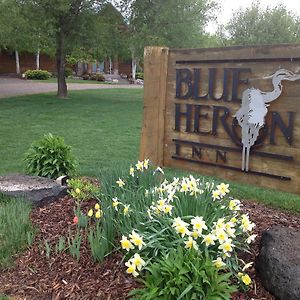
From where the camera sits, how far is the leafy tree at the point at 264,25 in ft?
81.4

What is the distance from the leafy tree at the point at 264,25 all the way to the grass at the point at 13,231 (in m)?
22.7

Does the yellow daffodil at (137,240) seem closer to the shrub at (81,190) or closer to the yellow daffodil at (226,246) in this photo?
the yellow daffodil at (226,246)

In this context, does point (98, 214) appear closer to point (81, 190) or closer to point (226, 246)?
point (226, 246)

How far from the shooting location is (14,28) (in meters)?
15.7

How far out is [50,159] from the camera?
4961 mm

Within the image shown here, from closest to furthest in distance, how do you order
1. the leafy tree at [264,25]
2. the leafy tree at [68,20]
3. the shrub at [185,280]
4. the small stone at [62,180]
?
the shrub at [185,280] < the small stone at [62,180] < the leafy tree at [68,20] < the leafy tree at [264,25]

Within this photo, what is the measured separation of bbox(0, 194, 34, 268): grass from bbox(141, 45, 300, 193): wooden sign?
4.33ft

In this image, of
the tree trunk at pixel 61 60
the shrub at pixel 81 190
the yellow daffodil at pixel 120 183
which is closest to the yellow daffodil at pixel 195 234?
the yellow daffodil at pixel 120 183

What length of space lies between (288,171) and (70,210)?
6.58ft

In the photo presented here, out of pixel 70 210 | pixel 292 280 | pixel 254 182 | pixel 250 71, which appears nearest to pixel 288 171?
pixel 254 182

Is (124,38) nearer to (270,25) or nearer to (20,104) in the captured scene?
(20,104)

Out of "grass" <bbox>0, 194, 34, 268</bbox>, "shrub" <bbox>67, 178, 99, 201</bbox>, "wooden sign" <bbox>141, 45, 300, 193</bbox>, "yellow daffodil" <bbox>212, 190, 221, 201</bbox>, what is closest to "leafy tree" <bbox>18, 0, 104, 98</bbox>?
"shrub" <bbox>67, 178, 99, 201</bbox>

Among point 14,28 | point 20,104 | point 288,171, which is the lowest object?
point 20,104

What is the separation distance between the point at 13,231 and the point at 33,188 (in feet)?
3.28
